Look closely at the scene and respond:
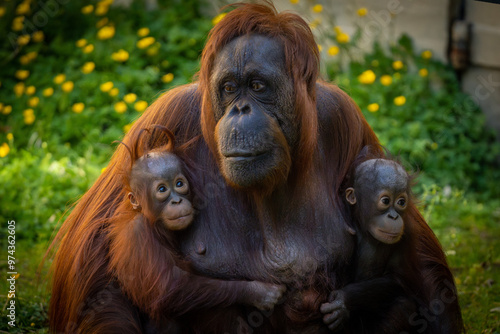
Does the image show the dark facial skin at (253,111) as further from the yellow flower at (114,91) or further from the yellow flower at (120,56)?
the yellow flower at (120,56)

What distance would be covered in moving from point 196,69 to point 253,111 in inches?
124

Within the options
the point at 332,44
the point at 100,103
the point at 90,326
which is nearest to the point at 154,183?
the point at 90,326

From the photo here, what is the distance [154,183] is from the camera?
339cm

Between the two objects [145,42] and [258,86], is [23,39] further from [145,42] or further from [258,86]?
[258,86]

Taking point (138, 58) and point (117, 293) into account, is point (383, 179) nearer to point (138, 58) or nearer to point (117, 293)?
point (117, 293)

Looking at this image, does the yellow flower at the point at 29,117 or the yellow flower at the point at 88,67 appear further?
the yellow flower at the point at 88,67

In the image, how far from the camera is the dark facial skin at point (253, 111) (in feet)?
10.4

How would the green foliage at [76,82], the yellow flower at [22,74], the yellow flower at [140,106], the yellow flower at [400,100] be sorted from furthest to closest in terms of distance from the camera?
the yellow flower at [22,74] → the yellow flower at [400,100] → the yellow flower at [140,106] → the green foliage at [76,82]

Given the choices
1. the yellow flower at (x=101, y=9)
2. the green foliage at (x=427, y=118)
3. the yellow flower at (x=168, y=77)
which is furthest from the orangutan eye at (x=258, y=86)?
the yellow flower at (x=101, y=9)

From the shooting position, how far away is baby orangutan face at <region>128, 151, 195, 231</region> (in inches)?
133

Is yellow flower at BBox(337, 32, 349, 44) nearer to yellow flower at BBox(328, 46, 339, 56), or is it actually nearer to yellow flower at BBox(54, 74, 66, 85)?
yellow flower at BBox(328, 46, 339, 56)

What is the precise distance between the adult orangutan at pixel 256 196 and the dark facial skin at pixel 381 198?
0.46ft

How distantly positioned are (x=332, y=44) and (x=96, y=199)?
419 cm

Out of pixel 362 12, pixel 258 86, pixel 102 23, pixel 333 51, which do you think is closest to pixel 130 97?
pixel 102 23
